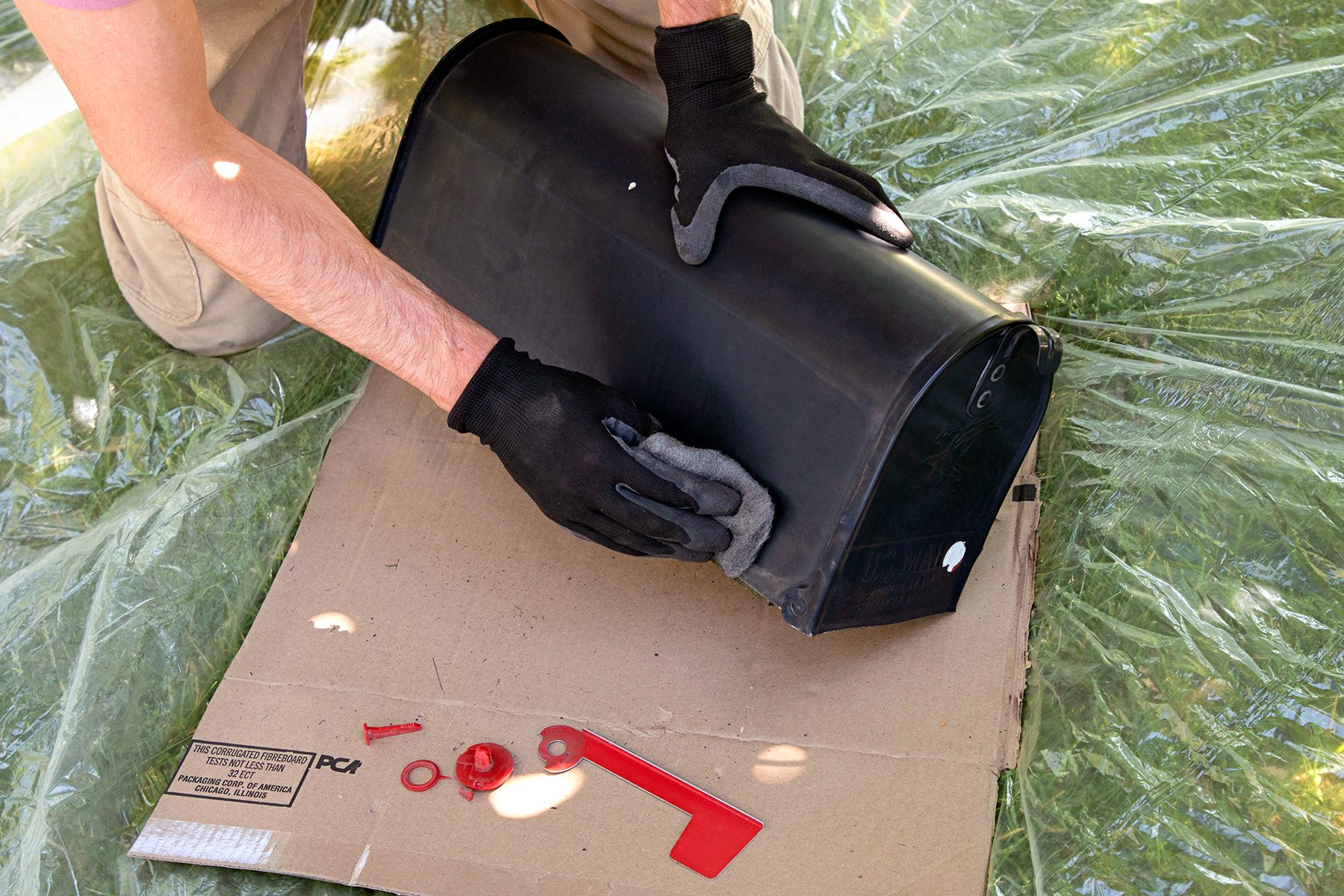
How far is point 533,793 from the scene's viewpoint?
3.54 ft

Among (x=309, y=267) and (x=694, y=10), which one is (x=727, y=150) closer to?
(x=694, y=10)

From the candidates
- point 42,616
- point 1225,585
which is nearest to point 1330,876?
point 1225,585

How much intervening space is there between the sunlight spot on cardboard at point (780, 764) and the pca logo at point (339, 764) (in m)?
0.43

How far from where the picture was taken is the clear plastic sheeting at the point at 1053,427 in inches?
37.3

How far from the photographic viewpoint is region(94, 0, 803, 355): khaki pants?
55.6 inches

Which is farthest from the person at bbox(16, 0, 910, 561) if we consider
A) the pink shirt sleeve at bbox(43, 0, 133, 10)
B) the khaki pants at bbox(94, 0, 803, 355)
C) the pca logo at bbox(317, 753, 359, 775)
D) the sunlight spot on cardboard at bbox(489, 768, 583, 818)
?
the pca logo at bbox(317, 753, 359, 775)

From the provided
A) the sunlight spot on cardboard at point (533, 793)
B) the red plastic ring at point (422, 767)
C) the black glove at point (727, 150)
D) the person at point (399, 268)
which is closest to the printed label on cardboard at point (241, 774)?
the red plastic ring at point (422, 767)

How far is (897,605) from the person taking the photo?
3.58 ft

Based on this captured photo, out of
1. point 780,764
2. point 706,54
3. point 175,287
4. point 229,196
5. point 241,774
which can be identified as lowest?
point 241,774

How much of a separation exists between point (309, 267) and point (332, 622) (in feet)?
1.45

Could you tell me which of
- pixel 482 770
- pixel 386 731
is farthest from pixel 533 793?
pixel 386 731

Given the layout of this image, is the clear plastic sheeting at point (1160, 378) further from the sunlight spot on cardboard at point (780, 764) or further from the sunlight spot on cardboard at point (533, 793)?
the sunlight spot on cardboard at point (533, 793)

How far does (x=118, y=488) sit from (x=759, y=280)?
0.94m

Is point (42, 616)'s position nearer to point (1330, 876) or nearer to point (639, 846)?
point (639, 846)
